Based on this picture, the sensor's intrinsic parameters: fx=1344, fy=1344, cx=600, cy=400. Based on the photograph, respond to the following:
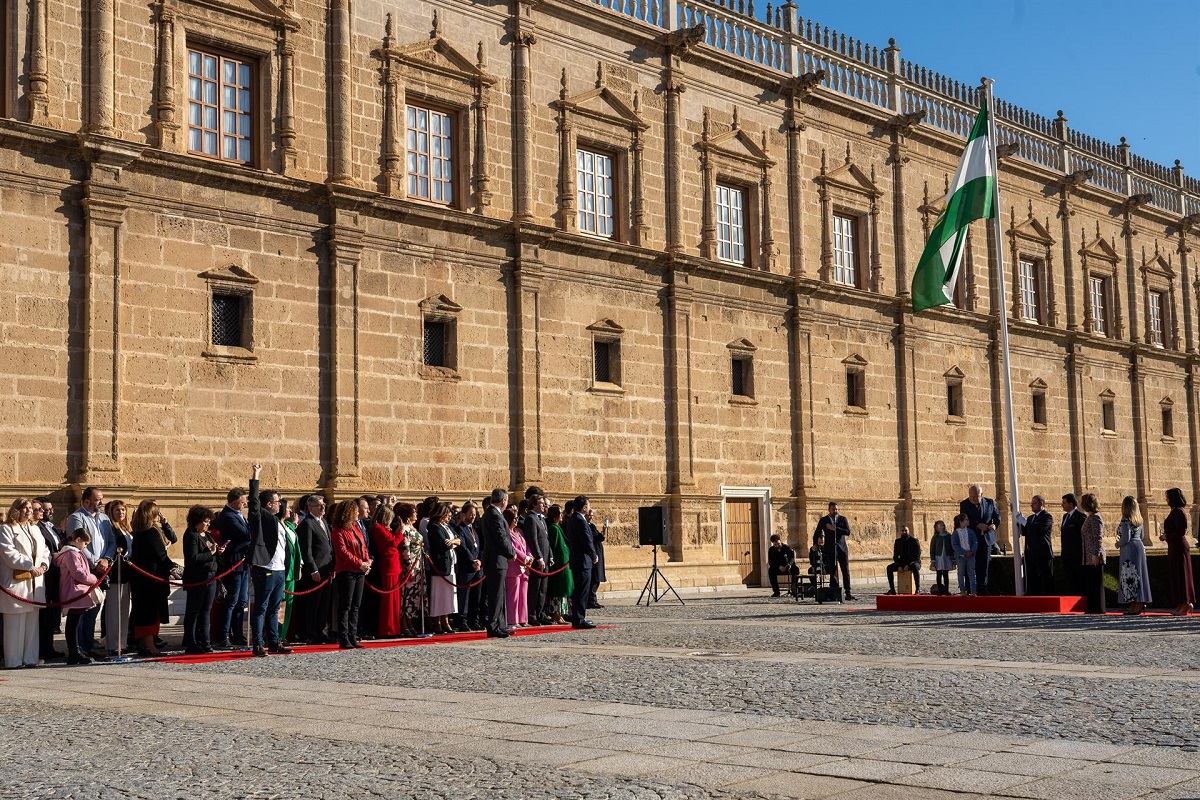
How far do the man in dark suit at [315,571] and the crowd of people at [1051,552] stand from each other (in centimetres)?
984

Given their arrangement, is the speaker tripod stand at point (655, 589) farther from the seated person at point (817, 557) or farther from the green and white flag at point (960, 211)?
the green and white flag at point (960, 211)

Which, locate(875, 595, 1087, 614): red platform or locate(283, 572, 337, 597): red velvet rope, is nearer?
locate(283, 572, 337, 597): red velvet rope

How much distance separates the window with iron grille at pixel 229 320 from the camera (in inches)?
792

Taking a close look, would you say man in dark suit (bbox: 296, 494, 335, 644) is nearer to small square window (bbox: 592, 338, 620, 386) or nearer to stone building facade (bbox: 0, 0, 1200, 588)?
stone building facade (bbox: 0, 0, 1200, 588)

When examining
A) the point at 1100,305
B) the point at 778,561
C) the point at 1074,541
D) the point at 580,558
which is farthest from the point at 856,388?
the point at 580,558

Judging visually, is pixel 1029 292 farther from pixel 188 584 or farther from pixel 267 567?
pixel 188 584

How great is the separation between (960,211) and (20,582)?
48.6 ft

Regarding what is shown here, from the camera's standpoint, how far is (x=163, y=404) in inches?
752

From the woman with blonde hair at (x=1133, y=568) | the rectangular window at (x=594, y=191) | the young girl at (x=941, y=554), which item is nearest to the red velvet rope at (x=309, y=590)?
the woman with blonde hair at (x=1133, y=568)

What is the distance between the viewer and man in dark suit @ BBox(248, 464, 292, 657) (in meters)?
13.8

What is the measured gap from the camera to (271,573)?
14008 millimetres

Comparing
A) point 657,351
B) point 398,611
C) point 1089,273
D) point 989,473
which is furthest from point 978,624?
point 1089,273

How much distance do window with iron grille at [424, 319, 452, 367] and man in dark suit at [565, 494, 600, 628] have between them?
6.06m

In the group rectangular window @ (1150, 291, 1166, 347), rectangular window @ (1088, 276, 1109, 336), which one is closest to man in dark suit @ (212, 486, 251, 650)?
rectangular window @ (1088, 276, 1109, 336)
